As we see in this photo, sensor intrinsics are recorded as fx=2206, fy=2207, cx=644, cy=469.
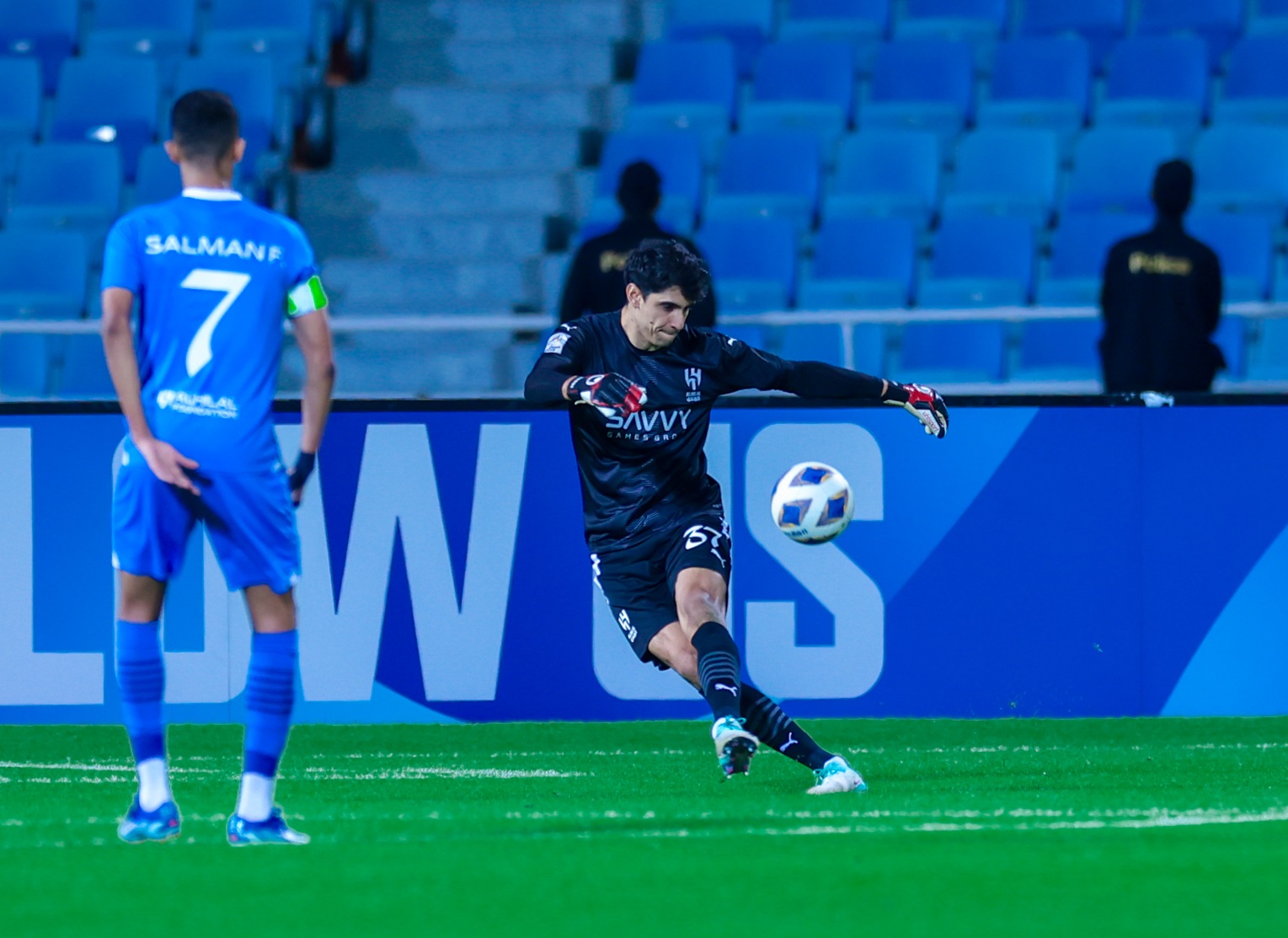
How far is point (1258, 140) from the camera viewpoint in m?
13.4

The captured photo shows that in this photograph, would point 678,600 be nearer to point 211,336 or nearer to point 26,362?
point 211,336

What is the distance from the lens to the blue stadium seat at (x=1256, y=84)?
13828 mm

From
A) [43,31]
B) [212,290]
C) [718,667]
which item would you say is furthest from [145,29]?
[212,290]

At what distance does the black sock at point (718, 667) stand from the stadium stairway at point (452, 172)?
606 centimetres

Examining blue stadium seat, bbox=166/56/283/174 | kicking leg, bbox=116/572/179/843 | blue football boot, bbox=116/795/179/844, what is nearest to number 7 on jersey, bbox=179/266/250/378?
kicking leg, bbox=116/572/179/843

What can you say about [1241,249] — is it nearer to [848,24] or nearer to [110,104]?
[848,24]

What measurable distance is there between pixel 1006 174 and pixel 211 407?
9.08 metres

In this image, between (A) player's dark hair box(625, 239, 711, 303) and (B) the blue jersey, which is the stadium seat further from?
(B) the blue jersey

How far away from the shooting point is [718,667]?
265 inches

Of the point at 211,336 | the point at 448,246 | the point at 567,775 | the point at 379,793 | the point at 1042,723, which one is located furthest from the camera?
the point at 448,246

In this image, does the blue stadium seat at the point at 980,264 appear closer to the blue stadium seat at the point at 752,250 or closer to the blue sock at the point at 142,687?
the blue stadium seat at the point at 752,250

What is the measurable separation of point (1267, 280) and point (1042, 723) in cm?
462

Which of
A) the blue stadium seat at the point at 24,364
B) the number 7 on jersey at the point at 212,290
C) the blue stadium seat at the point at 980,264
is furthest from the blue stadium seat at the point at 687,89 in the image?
the number 7 on jersey at the point at 212,290

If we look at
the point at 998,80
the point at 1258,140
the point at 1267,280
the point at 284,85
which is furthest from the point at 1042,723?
the point at 284,85
